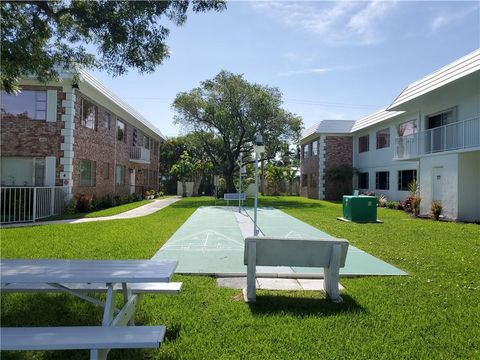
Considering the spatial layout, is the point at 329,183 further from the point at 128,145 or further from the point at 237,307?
the point at 237,307

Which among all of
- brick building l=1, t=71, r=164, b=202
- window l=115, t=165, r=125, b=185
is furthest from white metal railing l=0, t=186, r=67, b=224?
window l=115, t=165, r=125, b=185

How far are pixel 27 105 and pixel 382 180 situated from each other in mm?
21417

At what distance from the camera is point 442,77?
16656 millimetres

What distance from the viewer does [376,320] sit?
188 inches

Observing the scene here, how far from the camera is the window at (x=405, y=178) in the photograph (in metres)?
23.9

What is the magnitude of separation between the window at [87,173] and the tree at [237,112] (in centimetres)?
1169

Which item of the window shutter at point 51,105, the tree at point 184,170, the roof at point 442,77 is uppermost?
the roof at point 442,77

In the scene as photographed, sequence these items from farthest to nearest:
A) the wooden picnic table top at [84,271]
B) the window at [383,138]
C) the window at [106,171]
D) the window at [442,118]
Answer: the window at [383,138] → the window at [106,171] → the window at [442,118] → the wooden picnic table top at [84,271]

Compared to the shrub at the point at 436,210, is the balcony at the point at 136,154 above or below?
above

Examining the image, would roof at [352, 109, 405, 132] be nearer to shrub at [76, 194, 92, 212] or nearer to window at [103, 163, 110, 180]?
window at [103, 163, 110, 180]

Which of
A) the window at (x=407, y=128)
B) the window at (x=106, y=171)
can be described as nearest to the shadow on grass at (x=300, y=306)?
the window at (x=106, y=171)

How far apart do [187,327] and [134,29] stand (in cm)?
517

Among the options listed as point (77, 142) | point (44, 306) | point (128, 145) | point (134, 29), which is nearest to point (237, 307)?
point (44, 306)

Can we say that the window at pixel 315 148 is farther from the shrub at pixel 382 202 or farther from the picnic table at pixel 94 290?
the picnic table at pixel 94 290
